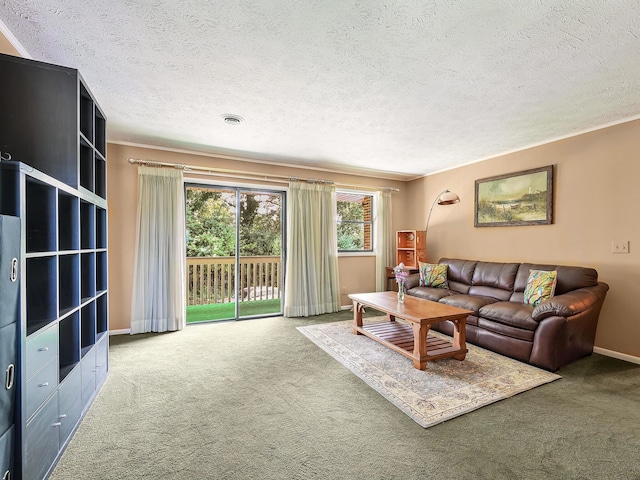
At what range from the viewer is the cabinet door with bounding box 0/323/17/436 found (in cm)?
115

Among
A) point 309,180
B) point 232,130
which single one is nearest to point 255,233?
point 309,180

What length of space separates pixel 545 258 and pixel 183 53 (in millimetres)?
4453

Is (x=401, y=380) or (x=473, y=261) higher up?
(x=473, y=261)

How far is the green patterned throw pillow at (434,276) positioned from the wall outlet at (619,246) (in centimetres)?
188

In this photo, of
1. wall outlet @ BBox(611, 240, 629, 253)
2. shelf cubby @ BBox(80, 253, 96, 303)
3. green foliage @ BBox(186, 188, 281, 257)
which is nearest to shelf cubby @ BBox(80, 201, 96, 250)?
shelf cubby @ BBox(80, 253, 96, 303)

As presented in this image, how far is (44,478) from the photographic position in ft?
4.77

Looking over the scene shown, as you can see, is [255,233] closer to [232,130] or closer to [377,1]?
[232,130]

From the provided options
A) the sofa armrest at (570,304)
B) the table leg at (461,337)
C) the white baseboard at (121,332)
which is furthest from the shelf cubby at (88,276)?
the sofa armrest at (570,304)

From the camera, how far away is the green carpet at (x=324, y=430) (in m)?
1.56

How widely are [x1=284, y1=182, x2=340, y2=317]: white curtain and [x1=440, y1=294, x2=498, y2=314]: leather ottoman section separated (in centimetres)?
186

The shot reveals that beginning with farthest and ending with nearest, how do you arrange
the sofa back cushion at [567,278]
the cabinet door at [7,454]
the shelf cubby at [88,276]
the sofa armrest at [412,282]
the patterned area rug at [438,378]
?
Result: 1. the sofa armrest at [412,282]
2. the sofa back cushion at [567,278]
3. the shelf cubby at [88,276]
4. the patterned area rug at [438,378]
5. the cabinet door at [7,454]

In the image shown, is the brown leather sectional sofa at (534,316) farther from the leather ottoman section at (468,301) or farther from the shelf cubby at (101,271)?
the shelf cubby at (101,271)

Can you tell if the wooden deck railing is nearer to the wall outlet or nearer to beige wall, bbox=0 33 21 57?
beige wall, bbox=0 33 21 57

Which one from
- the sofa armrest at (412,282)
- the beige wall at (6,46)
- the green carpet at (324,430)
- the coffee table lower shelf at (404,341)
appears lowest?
the green carpet at (324,430)
